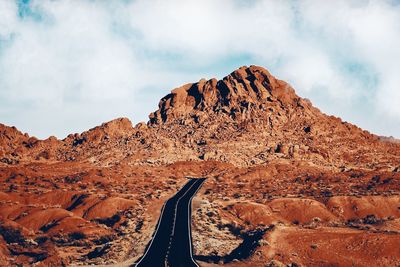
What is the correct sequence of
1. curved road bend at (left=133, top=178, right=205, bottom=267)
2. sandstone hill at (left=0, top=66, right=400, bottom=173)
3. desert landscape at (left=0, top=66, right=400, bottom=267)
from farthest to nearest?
1. sandstone hill at (left=0, top=66, right=400, bottom=173)
2. desert landscape at (left=0, top=66, right=400, bottom=267)
3. curved road bend at (left=133, top=178, right=205, bottom=267)

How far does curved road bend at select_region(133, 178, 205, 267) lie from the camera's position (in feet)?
134

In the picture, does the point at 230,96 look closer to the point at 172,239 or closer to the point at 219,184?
the point at 219,184

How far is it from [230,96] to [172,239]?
85988 mm

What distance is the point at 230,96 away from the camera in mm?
130375

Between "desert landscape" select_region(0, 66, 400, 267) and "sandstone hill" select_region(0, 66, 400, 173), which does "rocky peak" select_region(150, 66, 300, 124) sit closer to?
"sandstone hill" select_region(0, 66, 400, 173)

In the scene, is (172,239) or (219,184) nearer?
(172,239)

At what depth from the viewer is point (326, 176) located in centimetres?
8706

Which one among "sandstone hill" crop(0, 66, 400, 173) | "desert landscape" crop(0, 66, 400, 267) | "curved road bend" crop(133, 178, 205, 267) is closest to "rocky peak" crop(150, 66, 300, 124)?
"sandstone hill" crop(0, 66, 400, 173)

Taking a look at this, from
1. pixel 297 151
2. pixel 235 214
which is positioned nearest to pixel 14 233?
pixel 235 214

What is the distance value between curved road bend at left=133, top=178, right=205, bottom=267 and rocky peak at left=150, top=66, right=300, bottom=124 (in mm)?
61249

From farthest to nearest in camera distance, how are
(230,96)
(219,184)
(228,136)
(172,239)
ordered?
(230,96) → (228,136) → (219,184) → (172,239)

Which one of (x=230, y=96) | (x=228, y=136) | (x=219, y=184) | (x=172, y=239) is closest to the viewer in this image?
(x=172, y=239)

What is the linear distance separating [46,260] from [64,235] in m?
10.3

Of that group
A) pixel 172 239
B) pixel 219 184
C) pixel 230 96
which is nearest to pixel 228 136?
pixel 230 96
